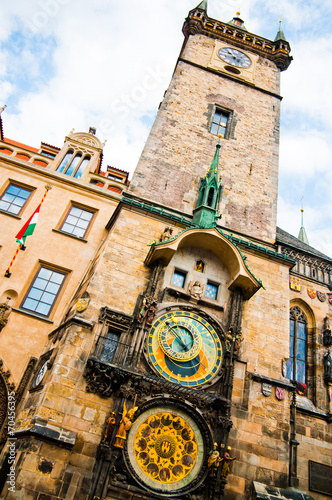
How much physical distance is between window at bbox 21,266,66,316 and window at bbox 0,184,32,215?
2.26 m

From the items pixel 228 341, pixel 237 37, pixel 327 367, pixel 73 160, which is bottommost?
pixel 228 341

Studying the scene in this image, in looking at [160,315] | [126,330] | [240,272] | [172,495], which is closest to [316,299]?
[240,272]

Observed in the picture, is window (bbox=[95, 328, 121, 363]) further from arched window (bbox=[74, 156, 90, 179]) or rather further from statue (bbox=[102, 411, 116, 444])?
arched window (bbox=[74, 156, 90, 179])

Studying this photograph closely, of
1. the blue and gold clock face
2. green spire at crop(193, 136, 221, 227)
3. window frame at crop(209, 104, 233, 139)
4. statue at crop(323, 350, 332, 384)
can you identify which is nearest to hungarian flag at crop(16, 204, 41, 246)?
the blue and gold clock face

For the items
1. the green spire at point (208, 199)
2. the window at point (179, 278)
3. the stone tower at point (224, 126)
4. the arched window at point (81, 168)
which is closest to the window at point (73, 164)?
the arched window at point (81, 168)

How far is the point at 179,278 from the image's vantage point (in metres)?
9.75

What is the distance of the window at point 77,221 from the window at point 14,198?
141 centimetres

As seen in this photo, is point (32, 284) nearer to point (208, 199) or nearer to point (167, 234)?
point (167, 234)

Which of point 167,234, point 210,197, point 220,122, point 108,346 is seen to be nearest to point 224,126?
point 220,122

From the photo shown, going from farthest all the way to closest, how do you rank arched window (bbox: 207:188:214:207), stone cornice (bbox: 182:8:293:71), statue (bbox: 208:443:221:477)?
stone cornice (bbox: 182:8:293:71), arched window (bbox: 207:188:214:207), statue (bbox: 208:443:221:477)

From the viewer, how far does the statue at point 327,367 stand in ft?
35.0

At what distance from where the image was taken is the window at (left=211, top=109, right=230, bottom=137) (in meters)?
14.8

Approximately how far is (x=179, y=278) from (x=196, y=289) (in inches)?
21.0

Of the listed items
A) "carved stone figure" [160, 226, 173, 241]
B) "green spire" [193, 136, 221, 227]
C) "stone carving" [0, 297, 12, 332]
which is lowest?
"stone carving" [0, 297, 12, 332]
